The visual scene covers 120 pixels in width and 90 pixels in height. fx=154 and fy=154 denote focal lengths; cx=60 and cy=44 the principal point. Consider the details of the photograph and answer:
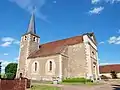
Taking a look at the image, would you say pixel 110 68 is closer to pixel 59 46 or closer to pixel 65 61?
pixel 59 46

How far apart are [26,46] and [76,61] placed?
13486 millimetres

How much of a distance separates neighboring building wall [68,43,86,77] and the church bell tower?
10.4 meters

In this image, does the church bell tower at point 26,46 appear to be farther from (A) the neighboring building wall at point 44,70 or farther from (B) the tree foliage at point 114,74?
(B) the tree foliage at point 114,74

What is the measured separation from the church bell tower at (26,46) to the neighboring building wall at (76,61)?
34.2 feet

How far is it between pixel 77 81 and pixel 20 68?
16.8m

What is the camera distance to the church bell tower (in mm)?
Result: 36750

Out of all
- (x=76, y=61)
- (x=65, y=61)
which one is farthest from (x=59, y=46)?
(x=76, y=61)

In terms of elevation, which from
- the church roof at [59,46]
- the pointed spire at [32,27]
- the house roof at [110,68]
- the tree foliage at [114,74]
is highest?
the pointed spire at [32,27]

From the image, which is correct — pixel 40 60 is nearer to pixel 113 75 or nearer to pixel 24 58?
pixel 24 58

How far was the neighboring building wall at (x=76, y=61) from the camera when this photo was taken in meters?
30.5

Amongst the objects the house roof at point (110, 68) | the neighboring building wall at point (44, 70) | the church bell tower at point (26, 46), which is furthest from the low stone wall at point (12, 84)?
the house roof at point (110, 68)

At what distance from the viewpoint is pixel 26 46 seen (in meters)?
37.7

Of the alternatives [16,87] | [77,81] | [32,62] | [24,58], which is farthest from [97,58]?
[16,87]

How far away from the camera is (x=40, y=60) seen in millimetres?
33500
